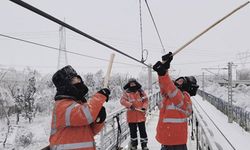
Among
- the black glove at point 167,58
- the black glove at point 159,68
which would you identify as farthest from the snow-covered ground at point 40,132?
the black glove at point 167,58

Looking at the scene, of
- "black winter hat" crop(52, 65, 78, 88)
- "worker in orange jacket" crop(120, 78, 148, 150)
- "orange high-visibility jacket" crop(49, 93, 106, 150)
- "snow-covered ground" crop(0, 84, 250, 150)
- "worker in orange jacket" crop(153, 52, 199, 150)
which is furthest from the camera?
"snow-covered ground" crop(0, 84, 250, 150)

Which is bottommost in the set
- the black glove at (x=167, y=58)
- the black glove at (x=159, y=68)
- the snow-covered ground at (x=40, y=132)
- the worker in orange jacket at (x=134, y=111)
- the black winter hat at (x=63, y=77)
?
the snow-covered ground at (x=40, y=132)

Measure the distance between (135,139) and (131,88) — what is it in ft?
2.90

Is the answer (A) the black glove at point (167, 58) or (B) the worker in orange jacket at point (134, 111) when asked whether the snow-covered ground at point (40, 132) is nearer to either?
(B) the worker in orange jacket at point (134, 111)

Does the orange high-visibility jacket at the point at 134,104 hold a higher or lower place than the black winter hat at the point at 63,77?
lower

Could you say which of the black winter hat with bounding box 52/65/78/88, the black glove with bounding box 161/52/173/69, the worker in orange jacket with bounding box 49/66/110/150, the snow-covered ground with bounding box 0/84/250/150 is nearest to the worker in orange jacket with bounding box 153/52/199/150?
the black glove with bounding box 161/52/173/69

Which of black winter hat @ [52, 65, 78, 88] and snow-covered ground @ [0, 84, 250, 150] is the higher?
→ black winter hat @ [52, 65, 78, 88]

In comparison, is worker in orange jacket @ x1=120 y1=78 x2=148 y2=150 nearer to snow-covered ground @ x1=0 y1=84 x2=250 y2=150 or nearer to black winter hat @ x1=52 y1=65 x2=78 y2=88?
black winter hat @ x1=52 y1=65 x2=78 y2=88

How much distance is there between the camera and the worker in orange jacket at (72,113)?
2025 millimetres

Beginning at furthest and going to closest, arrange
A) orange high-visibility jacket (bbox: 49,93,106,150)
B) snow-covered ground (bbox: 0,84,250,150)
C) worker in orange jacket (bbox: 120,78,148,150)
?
snow-covered ground (bbox: 0,84,250,150) → worker in orange jacket (bbox: 120,78,148,150) → orange high-visibility jacket (bbox: 49,93,106,150)

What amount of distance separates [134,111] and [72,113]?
309 cm

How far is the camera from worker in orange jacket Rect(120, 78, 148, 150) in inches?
198

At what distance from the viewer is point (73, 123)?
203 cm

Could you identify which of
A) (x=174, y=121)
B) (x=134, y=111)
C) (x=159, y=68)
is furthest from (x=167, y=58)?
(x=134, y=111)
